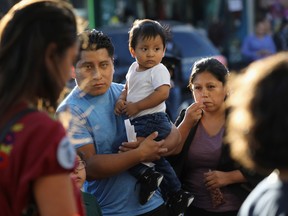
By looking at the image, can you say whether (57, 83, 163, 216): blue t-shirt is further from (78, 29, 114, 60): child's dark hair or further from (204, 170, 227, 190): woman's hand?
(204, 170, 227, 190): woman's hand

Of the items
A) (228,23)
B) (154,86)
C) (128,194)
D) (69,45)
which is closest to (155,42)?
(154,86)

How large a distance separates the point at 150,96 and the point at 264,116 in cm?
203

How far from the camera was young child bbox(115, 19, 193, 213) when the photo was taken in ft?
13.2

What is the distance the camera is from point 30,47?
89.7 inches

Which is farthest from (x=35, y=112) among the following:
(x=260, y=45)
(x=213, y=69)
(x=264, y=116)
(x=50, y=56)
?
(x=260, y=45)

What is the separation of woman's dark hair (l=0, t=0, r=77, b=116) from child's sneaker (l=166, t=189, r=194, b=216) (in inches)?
74.3

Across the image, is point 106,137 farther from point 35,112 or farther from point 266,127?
point 266,127

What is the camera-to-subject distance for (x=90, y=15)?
53.5ft

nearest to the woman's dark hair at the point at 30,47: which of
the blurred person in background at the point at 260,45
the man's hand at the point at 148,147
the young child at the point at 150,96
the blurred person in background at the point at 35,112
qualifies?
the blurred person in background at the point at 35,112

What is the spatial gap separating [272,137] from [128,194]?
1826mm

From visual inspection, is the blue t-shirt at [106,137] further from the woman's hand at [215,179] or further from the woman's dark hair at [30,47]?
the woman's dark hair at [30,47]

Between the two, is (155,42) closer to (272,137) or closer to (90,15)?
(272,137)

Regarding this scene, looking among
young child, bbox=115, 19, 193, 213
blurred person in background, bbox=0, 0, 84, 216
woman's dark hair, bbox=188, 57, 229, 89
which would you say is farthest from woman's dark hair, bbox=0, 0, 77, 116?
woman's dark hair, bbox=188, 57, 229, 89

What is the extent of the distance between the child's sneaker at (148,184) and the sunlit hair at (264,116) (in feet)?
5.24
